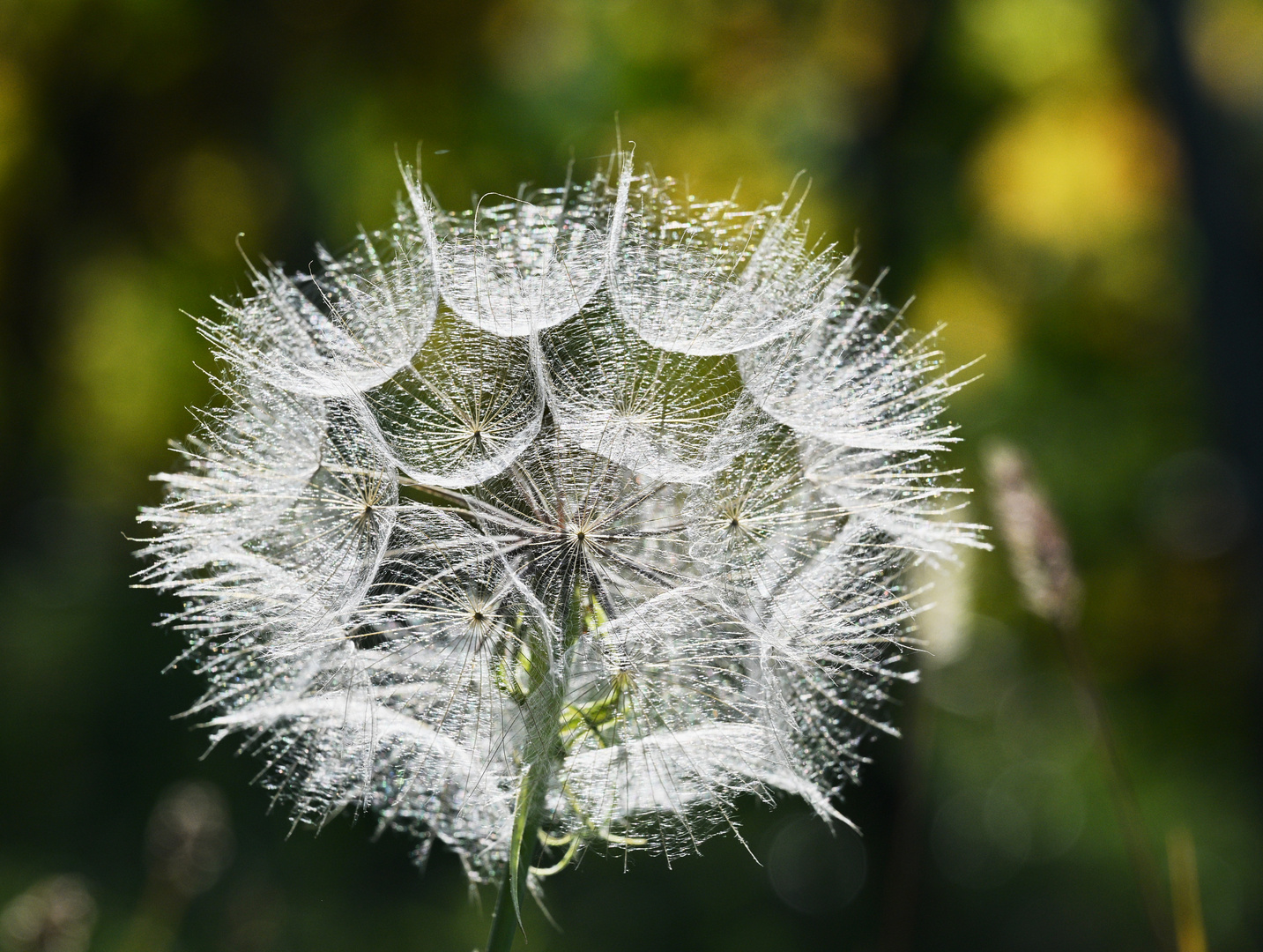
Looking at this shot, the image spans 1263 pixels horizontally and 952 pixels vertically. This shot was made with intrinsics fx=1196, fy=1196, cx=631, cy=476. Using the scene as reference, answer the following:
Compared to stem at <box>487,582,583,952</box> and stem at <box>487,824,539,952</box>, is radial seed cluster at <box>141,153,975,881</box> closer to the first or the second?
stem at <box>487,582,583,952</box>

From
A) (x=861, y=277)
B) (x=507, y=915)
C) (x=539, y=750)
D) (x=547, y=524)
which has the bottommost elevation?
(x=507, y=915)

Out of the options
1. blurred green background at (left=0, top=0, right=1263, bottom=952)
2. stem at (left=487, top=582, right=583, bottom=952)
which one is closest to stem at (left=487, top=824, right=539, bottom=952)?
stem at (left=487, top=582, right=583, bottom=952)

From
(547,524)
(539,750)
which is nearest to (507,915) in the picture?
(539,750)

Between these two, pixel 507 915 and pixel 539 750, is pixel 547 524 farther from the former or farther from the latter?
pixel 507 915

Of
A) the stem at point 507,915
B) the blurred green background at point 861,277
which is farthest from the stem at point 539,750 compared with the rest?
the blurred green background at point 861,277

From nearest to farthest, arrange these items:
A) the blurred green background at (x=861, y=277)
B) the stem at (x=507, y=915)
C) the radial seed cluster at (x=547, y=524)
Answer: the stem at (x=507, y=915), the radial seed cluster at (x=547, y=524), the blurred green background at (x=861, y=277)

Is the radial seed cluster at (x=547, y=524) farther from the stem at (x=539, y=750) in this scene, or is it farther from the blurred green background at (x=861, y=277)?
the blurred green background at (x=861, y=277)
